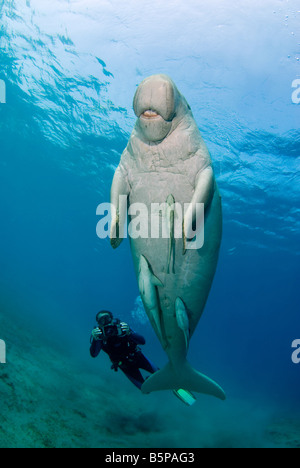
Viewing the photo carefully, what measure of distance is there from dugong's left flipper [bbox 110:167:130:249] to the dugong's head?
0.63 metres

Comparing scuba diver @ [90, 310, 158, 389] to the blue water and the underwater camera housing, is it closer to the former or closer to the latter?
the underwater camera housing

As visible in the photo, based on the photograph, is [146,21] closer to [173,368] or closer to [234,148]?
[234,148]

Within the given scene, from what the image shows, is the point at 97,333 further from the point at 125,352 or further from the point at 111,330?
the point at 125,352

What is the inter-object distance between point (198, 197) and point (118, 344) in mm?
4777

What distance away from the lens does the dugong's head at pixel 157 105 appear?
7.37 feet

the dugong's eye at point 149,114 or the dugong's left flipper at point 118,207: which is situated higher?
the dugong's eye at point 149,114

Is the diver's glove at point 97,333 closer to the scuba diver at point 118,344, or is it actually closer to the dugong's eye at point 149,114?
the scuba diver at point 118,344

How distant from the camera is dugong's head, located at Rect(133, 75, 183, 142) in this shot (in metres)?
2.25

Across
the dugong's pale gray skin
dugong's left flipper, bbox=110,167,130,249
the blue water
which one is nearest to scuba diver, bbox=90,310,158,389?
the blue water

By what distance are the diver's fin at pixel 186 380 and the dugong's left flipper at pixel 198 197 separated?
2395 millimetres

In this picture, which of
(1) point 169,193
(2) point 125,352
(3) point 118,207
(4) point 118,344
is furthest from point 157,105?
(2) point 125,352

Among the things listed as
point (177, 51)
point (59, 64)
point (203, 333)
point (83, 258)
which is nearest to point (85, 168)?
point (59, 64)

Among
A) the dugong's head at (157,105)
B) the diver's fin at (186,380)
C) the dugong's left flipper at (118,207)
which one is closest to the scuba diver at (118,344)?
A: the diver's fin at (186,380)

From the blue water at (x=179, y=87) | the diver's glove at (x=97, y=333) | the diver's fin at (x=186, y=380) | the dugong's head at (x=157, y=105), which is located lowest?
the diver's fin at (x=186, y=380)
